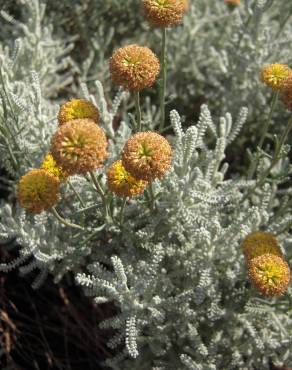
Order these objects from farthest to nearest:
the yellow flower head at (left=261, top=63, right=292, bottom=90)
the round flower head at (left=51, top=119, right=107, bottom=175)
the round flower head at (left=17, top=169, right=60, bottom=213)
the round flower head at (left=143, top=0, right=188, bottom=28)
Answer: the yellow flower head at (left=261, top=63, right=292, bottom=90), the round flower head at (left=143, top=0, right=188, bottom=28), the round flower head at (left=17, top=169, right=60, bottom=213), the round flower head at (left=51, top=119, right=107, bottom=175)

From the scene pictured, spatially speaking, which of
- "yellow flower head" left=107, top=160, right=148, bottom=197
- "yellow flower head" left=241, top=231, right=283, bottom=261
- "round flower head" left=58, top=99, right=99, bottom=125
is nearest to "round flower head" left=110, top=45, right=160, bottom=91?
"round flower head" left=58, top=99, right=99, bottom=125

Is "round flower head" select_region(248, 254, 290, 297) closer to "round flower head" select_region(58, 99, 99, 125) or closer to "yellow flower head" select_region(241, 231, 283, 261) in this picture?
"yellow flower head" select_region(241, 231, 283, 261)

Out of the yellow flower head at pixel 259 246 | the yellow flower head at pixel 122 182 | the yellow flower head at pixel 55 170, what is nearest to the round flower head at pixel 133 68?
the yellow flower head at pixel 122 182

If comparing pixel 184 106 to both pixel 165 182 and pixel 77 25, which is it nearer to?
pixel 77 25

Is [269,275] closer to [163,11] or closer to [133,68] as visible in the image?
[133,68]

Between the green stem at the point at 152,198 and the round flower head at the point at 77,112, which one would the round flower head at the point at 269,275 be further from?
the round flower head at the point at 77,112

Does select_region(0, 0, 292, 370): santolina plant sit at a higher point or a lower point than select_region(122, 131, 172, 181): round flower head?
lower
